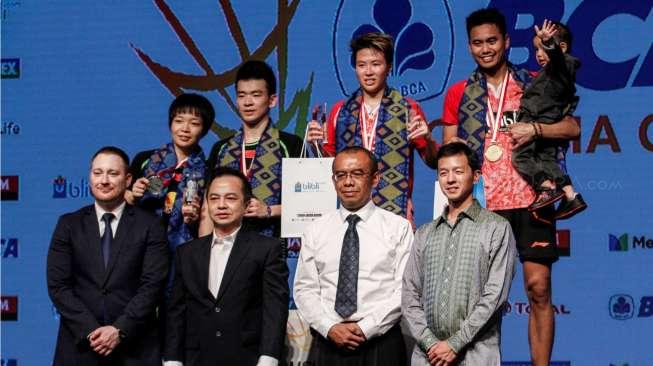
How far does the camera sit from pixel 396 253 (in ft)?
12.8

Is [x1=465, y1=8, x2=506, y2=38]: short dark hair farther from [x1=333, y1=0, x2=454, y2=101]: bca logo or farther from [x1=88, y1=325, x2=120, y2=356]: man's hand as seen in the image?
[x1=88, y1=325, x2=120, y2=356]: man's hand

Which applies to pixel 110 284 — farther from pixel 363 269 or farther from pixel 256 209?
pixel 363 269

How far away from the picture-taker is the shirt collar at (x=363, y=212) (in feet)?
13.0

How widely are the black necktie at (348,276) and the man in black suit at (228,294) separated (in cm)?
23

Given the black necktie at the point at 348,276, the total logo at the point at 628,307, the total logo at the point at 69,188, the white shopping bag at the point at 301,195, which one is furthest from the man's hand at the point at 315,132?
the total logo at the point at 69,188

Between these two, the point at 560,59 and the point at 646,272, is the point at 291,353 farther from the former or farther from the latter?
the point at 646,272

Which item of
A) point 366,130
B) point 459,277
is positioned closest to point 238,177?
point 366,130

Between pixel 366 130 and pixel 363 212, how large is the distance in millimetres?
440

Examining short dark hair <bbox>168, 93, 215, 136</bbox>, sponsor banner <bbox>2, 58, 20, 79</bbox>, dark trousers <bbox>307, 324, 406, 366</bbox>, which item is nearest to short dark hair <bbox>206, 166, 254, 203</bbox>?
short dark hair <bbox>168, 93, 215, 136</bbox>

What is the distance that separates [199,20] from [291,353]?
250 centimetres

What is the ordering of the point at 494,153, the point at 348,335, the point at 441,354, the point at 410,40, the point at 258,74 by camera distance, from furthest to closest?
the point at 410,40 → the point at 258,74 → the point at 494,153 → the point at 348,335 → the point at 441,354

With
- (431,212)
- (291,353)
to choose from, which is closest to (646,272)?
(431,212)

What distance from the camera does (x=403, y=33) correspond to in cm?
562

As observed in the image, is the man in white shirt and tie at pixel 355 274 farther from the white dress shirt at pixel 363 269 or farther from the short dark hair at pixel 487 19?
the short dark hair at pixel 487 19
